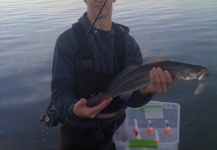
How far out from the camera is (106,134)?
454 cm

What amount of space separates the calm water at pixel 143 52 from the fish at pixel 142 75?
7.32ft

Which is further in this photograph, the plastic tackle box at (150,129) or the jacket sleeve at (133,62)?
the plastic tackle box at (150,129)

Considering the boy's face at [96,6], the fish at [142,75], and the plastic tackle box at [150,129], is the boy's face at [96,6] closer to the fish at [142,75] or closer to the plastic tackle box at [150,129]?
the fish at [142,75]

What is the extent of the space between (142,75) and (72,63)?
924 mm

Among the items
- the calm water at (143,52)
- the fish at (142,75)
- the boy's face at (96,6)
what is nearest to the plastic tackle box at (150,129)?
the calm water at (143,52)

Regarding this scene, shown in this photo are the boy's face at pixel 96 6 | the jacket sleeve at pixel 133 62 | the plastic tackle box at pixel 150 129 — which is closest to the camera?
the boy's face at pixel 96 6

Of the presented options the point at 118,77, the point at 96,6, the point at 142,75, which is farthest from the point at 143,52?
the point at 142,75

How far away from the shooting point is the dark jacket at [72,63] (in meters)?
4.10

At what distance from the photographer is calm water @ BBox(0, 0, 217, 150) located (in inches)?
254

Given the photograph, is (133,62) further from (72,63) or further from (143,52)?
(143,52)

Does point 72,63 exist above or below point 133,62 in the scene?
above

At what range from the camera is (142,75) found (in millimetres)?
4066

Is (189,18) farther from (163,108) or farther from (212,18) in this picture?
(163,108)

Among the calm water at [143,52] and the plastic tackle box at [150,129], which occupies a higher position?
the plastic tackle box at [150,129]
